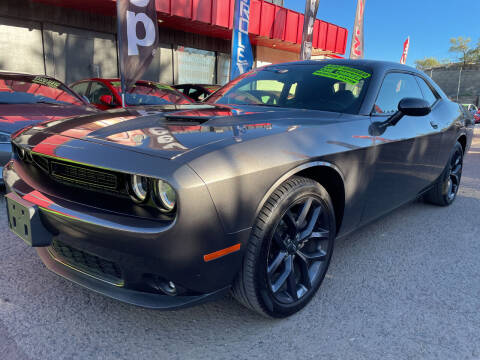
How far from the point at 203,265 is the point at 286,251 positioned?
560 mm

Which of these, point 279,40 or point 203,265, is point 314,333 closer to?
point 203,265

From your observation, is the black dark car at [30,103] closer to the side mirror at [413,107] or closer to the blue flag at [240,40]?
the side mirror at [413,107]

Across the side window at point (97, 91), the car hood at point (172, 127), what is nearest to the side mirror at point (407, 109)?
the car hood at point (172, 127)

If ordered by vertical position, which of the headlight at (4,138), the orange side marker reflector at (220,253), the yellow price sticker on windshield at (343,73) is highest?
the yellow price sticker on windshield at (343,73)

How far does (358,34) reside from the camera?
42.6ft

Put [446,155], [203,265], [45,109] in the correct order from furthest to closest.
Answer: [45,109] → [446,155] → [203,265]

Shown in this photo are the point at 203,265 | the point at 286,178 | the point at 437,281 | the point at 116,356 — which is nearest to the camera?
the point at 203,265

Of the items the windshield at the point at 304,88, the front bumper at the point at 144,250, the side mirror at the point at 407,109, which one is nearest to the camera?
the front bumper at the point at 144,250

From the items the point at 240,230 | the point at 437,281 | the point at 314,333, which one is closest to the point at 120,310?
the point at 240,230

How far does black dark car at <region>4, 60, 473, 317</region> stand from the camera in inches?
56.1

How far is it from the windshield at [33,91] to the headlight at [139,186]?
374cm

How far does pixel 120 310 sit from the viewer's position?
6.28ft

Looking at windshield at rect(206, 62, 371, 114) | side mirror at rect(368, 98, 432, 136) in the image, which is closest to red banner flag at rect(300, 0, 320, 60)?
windshield at rect(206, 62, 371, 114)

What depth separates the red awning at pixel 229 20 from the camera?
10391mm
